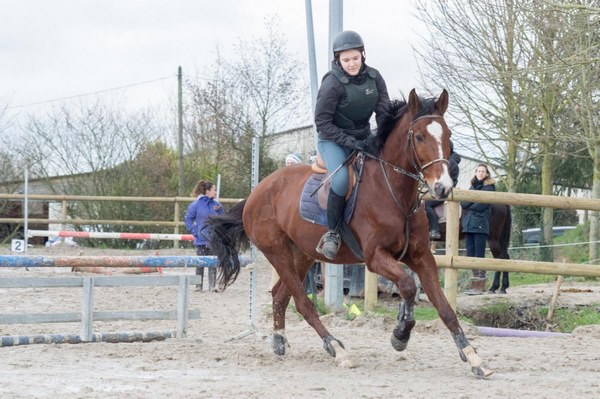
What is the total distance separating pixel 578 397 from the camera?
234 inches

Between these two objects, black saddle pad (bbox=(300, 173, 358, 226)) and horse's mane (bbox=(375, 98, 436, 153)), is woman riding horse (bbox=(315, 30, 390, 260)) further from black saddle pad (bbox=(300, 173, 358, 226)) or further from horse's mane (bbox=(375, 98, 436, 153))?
black saddle pad (bbox=(300, 173, 358, 226))

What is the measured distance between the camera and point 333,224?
24.7ft

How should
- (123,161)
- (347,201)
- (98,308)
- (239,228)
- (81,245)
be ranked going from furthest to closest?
(123,161) < (81,245) < (98,308) < (239,228) < (347,201)

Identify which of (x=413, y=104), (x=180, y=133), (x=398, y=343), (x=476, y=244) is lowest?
(x=398, y=343)

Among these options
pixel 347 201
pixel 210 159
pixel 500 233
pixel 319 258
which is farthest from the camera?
pixel 210 159

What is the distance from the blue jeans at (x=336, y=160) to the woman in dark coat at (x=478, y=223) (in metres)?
5.75

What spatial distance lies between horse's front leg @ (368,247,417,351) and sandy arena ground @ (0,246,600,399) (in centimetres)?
28

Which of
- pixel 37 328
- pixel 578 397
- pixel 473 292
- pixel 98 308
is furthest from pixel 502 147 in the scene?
pixel 578 397

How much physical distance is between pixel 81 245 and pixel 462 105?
10.6m

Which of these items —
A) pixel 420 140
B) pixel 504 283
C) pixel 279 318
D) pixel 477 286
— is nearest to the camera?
pixel 420 140

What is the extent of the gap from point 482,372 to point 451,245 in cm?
364

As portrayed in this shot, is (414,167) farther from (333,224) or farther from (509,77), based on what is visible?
(509,77)

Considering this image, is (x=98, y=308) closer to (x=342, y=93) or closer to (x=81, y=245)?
(x=342, y=93)

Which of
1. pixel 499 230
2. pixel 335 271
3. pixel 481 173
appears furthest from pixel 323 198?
pixel 499 230
